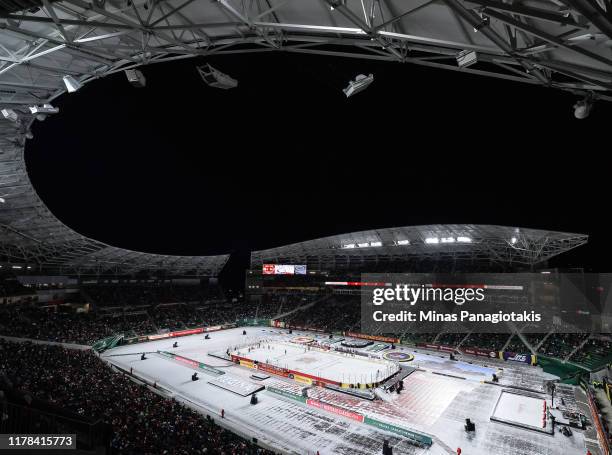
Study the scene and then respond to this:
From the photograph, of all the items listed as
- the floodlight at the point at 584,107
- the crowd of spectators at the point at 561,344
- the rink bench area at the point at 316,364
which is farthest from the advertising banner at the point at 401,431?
the crowd of spectators at the point at 561,344

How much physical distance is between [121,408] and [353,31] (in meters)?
19.6

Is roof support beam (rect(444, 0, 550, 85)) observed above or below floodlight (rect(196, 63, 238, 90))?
below

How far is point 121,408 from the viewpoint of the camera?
57.5ft

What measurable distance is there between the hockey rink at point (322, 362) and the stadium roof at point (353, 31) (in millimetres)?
26789

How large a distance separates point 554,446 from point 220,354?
104 ft

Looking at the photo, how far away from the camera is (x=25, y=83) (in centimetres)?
1427

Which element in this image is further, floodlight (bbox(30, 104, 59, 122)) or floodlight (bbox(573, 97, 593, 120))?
floodlight (bbox(30, 104, 59, 122))

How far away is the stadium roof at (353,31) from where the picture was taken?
587cm

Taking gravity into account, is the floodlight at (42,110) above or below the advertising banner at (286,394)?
above

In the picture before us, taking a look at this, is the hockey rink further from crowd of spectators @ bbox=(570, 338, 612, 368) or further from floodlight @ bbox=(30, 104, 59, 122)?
floodlight @ bbox=(30, 104, 59, 122)

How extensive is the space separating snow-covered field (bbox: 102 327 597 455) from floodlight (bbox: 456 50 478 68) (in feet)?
60.0

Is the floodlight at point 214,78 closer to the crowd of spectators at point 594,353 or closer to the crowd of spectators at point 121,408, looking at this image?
the crowd of spectators at point 121,408

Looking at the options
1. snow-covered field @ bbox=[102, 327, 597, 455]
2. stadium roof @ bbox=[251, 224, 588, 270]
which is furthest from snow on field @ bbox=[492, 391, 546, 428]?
stadium roof @ bbox=[251, 224, 588, 270]

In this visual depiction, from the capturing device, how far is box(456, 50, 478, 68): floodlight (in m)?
7.91
